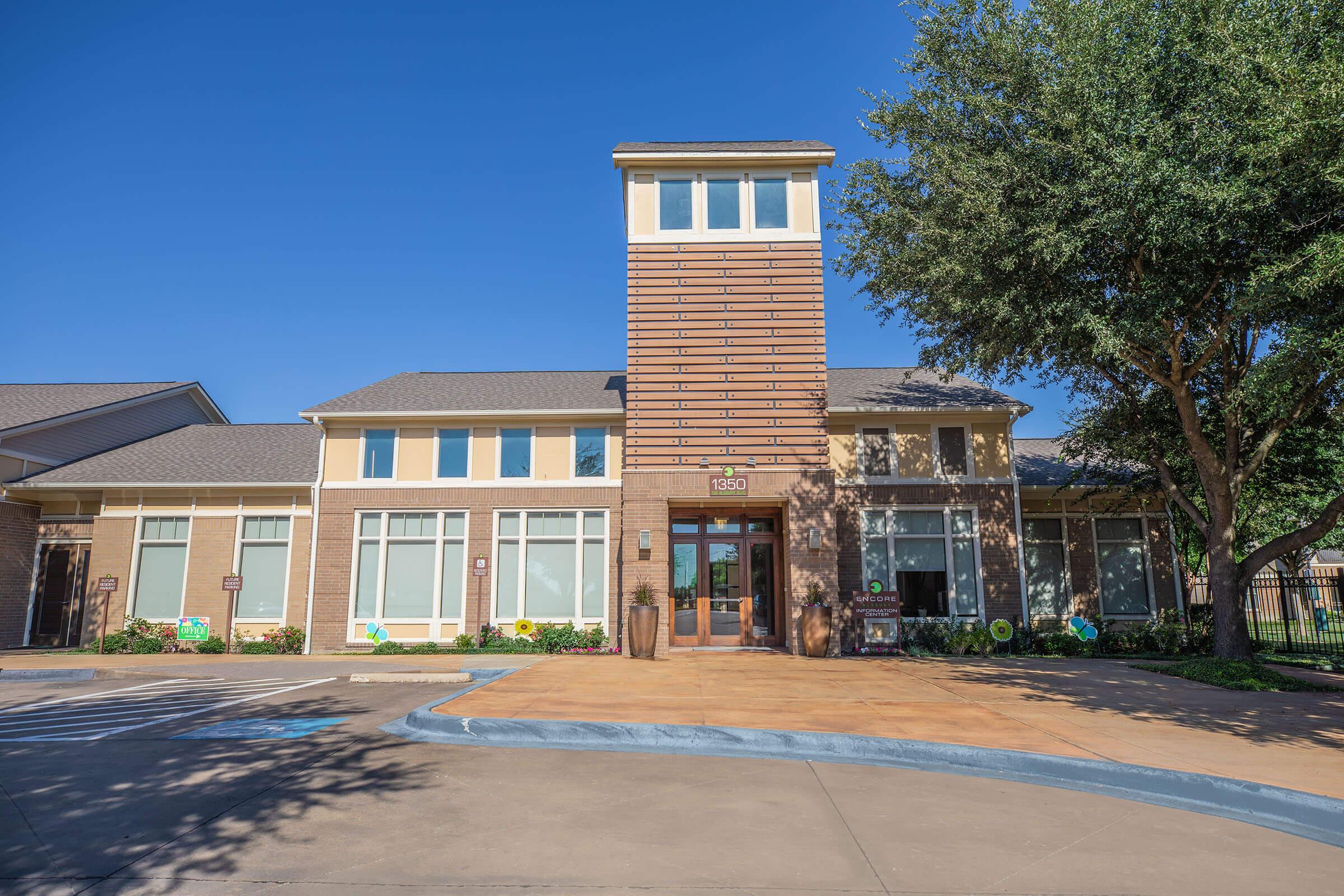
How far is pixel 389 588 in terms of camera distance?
57.0 feet

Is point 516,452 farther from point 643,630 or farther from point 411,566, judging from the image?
point 643,630

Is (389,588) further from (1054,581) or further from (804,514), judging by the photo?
(1054,581)

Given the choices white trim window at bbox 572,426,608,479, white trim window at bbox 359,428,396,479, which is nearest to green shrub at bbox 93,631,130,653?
white trim window at bbox 359,428,396,479

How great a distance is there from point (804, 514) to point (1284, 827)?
10149 mm

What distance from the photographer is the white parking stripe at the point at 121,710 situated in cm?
819

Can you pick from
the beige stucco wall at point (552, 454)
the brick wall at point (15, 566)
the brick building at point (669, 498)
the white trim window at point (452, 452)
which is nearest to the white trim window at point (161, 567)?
the brick building at point (669, 498)

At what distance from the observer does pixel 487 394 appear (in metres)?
19.1

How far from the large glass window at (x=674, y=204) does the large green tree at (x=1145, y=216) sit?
3218mm

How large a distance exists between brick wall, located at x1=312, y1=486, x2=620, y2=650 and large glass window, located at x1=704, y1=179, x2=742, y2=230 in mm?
6189

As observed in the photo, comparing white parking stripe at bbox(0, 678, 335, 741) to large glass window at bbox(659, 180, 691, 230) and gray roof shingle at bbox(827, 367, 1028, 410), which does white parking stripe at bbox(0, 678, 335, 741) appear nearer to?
large glass window at bbox(659, 180, 691, 230)

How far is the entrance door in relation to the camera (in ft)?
Result: 60.3

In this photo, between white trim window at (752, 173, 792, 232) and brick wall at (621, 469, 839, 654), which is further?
white trim window at (752, 173, 792, 232)

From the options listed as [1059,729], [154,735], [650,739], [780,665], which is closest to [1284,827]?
[1059,729]

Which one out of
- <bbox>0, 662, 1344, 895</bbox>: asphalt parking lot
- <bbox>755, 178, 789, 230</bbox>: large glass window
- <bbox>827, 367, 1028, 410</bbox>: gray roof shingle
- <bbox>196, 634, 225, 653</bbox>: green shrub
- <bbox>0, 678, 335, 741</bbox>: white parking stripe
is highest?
<bbox>755, 178, 789, 230</bbox>: large glass window
